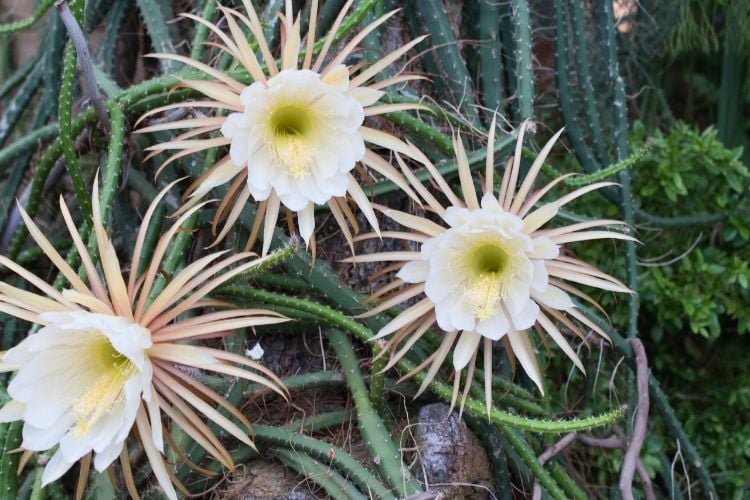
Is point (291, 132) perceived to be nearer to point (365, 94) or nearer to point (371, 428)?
point (365, 94)

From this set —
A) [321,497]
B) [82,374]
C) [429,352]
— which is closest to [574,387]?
[429,352]

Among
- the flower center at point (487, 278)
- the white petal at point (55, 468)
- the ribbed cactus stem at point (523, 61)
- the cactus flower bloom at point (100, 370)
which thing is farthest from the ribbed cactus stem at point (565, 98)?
the white petal at point (55, 468)

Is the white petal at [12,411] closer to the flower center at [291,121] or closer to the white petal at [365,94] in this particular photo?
the flower center at [291,121]

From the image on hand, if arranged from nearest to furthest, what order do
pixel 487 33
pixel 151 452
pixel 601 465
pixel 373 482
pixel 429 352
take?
pixel 151 452 < pixel 373 482 < pixel 429 352 < pixel 487 33 < pixel 601 465

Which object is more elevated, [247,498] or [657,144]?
[657,144]

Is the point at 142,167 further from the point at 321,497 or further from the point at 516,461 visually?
the point at 516,461

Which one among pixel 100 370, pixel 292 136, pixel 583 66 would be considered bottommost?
pixel 100 370

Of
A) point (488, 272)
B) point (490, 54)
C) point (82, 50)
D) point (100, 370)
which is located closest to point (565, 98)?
point (490, 54)
